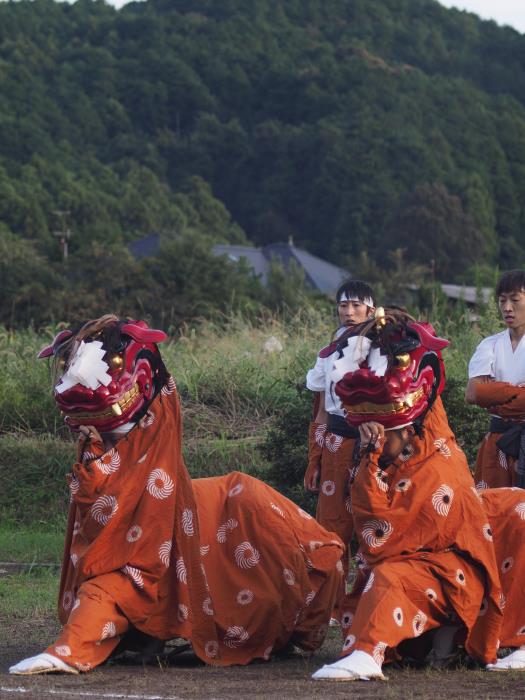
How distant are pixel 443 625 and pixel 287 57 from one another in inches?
4457

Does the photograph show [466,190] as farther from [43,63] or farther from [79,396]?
[79,396]

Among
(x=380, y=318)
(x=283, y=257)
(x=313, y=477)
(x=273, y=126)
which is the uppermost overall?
(x=380, y=318)

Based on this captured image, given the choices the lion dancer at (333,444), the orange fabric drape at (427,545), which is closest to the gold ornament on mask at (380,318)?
the orange fabric drape at (427,545)

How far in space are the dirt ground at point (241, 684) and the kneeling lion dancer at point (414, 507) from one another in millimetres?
204

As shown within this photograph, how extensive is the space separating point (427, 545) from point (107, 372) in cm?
164

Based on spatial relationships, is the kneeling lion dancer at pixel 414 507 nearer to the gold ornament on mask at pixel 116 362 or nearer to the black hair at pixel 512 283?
the gold ornament on mask at pixel 116 362

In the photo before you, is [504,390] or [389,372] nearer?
[389,372]

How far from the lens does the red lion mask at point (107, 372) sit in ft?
20.5

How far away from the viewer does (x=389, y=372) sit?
597 centimetres

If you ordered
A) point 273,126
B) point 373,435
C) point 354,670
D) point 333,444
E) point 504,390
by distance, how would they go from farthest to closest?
1. point 273,126
2. point 333,444
3. point 504,390
4. point 373,435
5. point 354,670

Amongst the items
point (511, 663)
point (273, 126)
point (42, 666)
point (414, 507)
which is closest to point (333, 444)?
point (414, 507)

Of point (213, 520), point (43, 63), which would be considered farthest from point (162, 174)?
point (213, 520)

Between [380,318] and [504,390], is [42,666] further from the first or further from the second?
[504,390]

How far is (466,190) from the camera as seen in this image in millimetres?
92812
